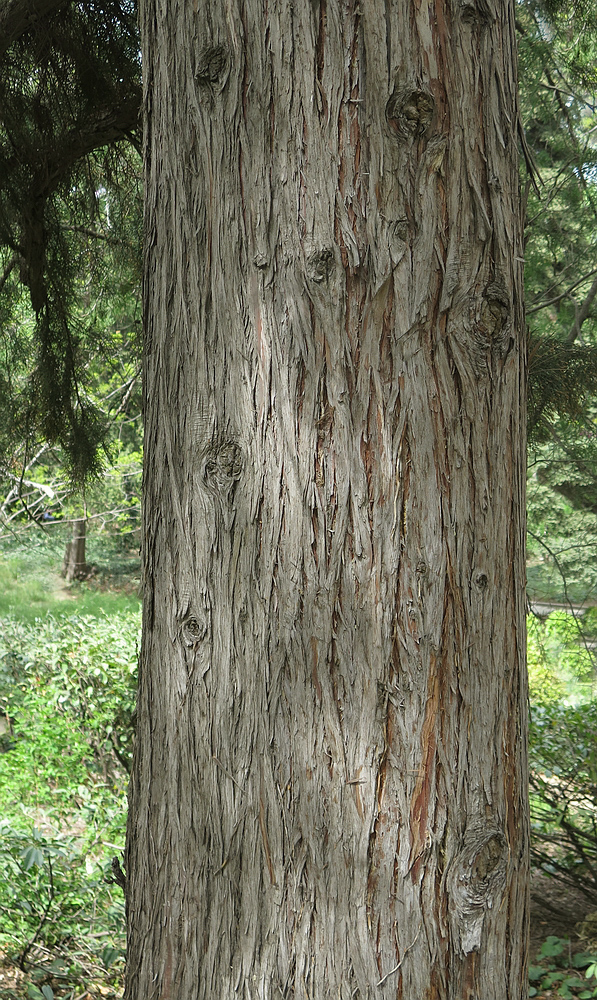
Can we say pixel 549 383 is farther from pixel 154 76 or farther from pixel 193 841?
pixel 193 841

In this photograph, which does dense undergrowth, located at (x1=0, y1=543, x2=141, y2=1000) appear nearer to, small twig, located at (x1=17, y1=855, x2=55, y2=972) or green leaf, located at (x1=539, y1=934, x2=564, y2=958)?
small twig, located at (x1=17, y1=855, x2=55, y2=972)

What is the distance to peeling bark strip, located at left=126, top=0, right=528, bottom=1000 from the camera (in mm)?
1007

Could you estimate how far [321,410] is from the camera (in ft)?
3.45

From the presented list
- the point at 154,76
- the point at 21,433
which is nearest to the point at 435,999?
the point at 154,76

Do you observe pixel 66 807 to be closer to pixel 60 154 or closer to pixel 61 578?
pixel 60 154

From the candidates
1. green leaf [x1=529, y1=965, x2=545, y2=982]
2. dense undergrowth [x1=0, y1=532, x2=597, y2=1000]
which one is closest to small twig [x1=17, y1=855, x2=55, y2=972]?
dense undergrowth [x1=0, y1=532, x2=597, y2=1000]

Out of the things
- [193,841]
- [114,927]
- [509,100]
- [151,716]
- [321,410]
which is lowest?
[114,927]

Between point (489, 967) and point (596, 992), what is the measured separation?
2669mm

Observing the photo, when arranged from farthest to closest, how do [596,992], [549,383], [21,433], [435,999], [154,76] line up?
1. [21,433]
2. [549,383]
3. [596,992]
4. [154,76]
5. [435,999]

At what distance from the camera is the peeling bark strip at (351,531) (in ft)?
3.30

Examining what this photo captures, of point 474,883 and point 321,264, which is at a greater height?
point 321,264

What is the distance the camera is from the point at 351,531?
103 centimetres

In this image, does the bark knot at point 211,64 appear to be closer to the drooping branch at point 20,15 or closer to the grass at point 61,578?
the drooping branch at point 20,15

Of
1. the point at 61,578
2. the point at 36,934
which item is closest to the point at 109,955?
the point at 36,934
